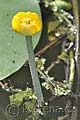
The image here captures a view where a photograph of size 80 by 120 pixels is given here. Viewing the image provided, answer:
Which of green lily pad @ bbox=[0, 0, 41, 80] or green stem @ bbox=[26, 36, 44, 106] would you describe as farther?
green lily pad @ bbox=[0, 0, 41, 80]

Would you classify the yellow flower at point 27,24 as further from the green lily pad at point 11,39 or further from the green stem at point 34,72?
the green lily pad at point 11,39

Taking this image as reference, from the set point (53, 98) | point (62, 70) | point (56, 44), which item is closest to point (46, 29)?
point (56, 44)

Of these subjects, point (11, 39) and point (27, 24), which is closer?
point (27, 24)

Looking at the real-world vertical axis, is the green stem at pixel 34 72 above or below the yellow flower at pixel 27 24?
below

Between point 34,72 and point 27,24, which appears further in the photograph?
point 34,72

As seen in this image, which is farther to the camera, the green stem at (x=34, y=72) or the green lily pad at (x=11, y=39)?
the green lily pad at (x=11, y=39)

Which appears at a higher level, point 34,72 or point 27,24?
point 27,24

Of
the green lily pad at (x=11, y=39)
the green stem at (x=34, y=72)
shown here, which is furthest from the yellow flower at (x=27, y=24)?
the green lily pad at (x=11, y=39)

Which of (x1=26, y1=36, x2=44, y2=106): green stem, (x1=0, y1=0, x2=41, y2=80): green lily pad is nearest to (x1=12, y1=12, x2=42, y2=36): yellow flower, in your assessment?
(x1=26, y1=36, x2=44, y2=106): green stem

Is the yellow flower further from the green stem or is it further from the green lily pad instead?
the green lily pad

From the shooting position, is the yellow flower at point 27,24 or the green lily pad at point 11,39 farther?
the green lily pad at point 11,39
